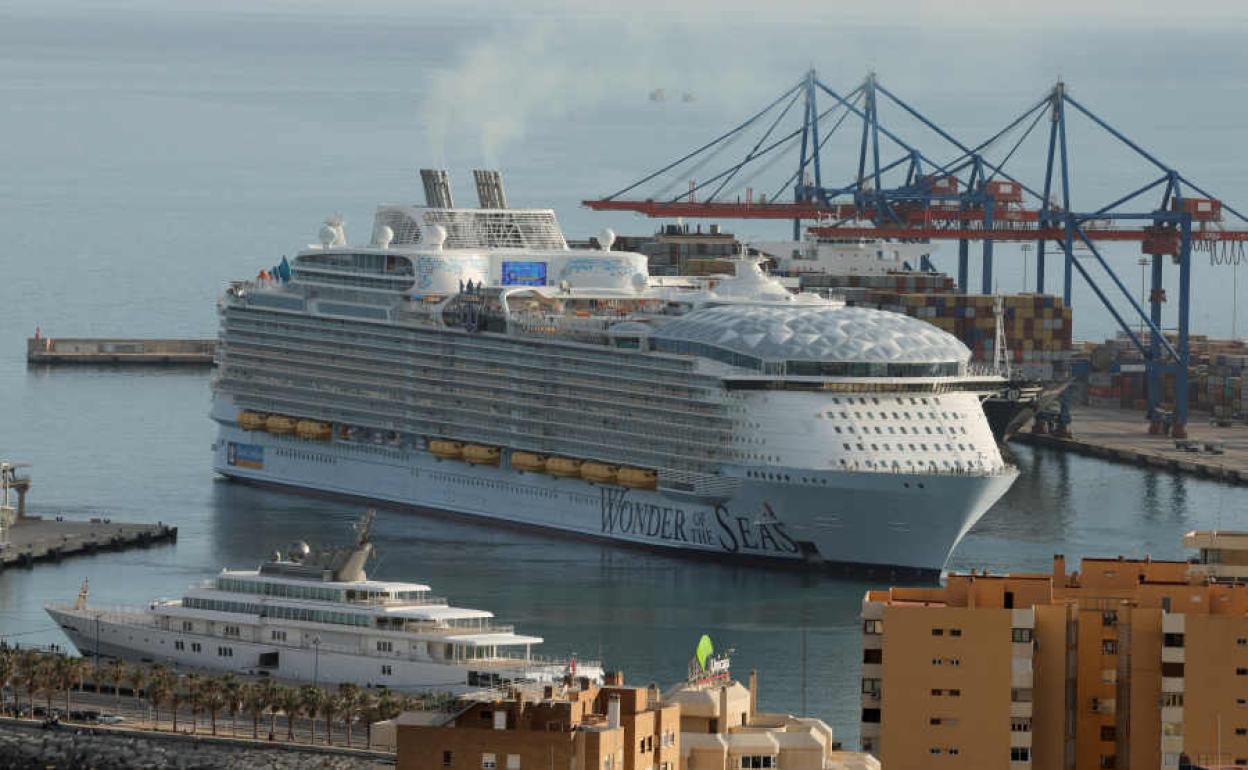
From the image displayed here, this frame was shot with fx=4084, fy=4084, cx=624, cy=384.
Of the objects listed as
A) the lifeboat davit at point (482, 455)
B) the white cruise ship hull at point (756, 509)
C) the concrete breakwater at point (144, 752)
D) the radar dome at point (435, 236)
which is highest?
the radar dome at point (435, 236)

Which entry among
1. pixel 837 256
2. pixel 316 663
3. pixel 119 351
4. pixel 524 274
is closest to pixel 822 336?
pixel 524 274

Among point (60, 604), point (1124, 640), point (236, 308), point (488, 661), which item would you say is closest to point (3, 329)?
point (236, 308)

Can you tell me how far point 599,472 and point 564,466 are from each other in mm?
995

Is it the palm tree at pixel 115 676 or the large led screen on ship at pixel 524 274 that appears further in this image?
the large led screen on ship at pixel 524 274

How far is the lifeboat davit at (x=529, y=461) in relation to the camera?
75812mm

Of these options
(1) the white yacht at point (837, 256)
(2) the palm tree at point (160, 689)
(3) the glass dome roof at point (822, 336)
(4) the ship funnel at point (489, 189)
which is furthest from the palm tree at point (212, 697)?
(1) the white yacht at point (837, 256)

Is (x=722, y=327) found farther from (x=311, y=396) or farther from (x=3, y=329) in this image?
(x=3, y=329)

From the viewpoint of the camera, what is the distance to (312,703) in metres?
50.5

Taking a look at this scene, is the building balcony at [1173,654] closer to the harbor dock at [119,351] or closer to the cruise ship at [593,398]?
the cruise ship at [593,398]

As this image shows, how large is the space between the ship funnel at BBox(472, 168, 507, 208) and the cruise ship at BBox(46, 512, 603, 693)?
2902cm

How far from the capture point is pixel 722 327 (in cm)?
7344

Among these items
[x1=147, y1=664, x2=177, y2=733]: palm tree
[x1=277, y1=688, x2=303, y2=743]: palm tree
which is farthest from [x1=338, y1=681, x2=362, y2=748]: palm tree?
[x1=147, y1=664, x2=177, y2=733]: palm tree

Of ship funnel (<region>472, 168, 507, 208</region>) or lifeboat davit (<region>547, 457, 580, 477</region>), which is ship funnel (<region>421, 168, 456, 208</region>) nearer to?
ship funnel (<region>472, 168, 507, 208</region>)

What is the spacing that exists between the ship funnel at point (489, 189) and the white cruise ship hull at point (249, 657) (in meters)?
28.8
